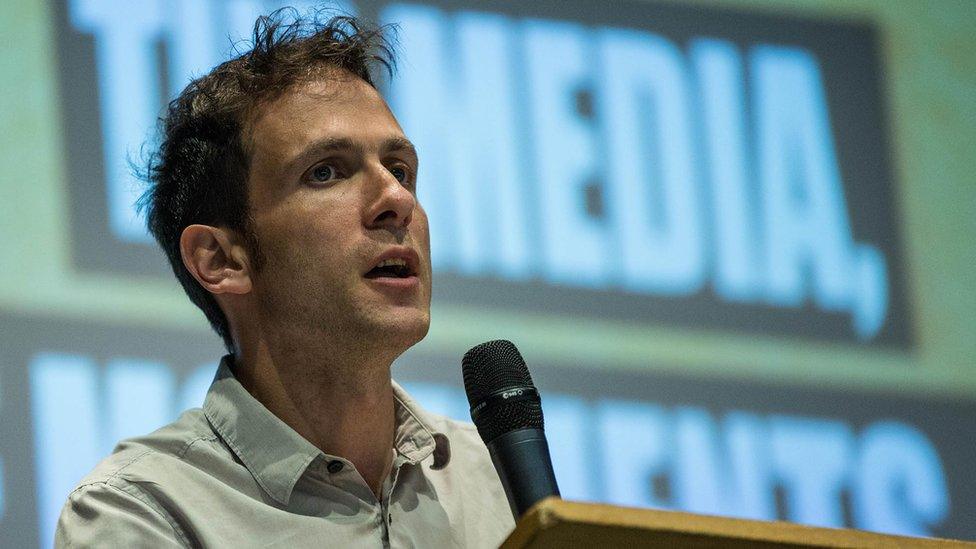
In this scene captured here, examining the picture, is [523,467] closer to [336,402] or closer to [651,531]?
[651,531]

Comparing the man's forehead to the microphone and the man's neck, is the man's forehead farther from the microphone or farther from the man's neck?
the microphone

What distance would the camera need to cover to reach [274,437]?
2.14 metres

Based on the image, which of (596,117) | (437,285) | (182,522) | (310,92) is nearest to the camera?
(182,522)

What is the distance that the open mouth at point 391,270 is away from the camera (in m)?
2.17

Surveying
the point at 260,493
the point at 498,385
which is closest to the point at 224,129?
the point at 260,493

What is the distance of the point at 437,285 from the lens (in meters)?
3.22

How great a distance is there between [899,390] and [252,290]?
1.90 meters

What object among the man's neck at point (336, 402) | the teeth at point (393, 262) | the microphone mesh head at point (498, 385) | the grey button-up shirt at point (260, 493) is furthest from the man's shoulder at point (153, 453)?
the microphone mesh head at point (498, 385)

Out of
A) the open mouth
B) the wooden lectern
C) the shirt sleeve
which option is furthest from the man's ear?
the wooden lectern

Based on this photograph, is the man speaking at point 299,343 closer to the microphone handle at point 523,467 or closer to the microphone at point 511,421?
the microphone at point 511,421

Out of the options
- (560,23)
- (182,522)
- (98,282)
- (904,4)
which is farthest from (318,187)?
(904,4)

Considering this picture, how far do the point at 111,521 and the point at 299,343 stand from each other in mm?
427

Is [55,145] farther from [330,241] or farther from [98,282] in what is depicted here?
[330,241]

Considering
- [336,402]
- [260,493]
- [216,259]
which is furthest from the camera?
[216,259]
